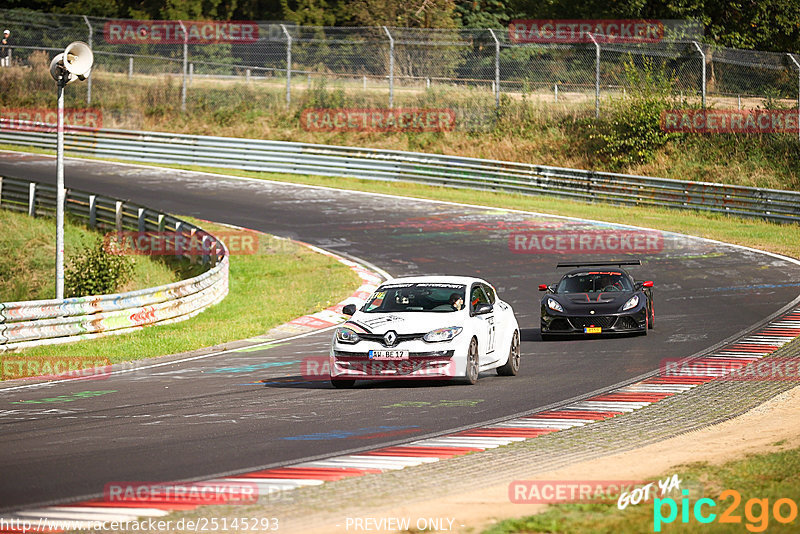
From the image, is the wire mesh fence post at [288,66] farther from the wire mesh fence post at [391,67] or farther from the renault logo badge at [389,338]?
the renault logo badge at [389,338]

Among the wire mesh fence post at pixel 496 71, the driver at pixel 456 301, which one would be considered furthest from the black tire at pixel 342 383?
the wire mesh fence post at pixel 496 71

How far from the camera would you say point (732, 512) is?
678 centimetres

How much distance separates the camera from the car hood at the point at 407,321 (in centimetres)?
1365

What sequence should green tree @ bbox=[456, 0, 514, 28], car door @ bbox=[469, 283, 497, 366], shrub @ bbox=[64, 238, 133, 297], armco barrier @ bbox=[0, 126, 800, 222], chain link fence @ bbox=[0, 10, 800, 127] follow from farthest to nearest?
green tree @ bbox=[456, 0, 514, 28], chain link fence @ bbox=[0, 10, 800, 127], armco barrier @ bbox=[0, 126, 800, 222], shrub @ bbox=[64, 238, 133, 297], car door @ bbox=[469, 283, 497, 366]

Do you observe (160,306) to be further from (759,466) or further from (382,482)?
(759,466)

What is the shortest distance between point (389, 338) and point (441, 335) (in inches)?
26.3

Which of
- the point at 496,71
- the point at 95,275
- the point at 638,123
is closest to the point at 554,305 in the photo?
the point at 95,275

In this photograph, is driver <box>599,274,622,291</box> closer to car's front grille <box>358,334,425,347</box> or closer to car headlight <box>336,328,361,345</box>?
car's front grille <box>358,334,425,347</box>

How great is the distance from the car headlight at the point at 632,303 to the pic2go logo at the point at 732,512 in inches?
457

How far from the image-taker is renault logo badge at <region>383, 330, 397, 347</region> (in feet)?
44.4

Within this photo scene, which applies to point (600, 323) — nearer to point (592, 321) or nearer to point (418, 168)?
point (592, 321)

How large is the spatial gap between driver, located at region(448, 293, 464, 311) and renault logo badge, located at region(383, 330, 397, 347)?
1.13 m

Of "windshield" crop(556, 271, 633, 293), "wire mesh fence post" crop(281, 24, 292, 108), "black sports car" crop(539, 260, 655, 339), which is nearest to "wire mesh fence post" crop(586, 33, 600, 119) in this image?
"wire mesh fence post" crop(281, 24, 292, 108)

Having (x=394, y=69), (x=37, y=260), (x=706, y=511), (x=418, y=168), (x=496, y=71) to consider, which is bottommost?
(x=37, y=260)
